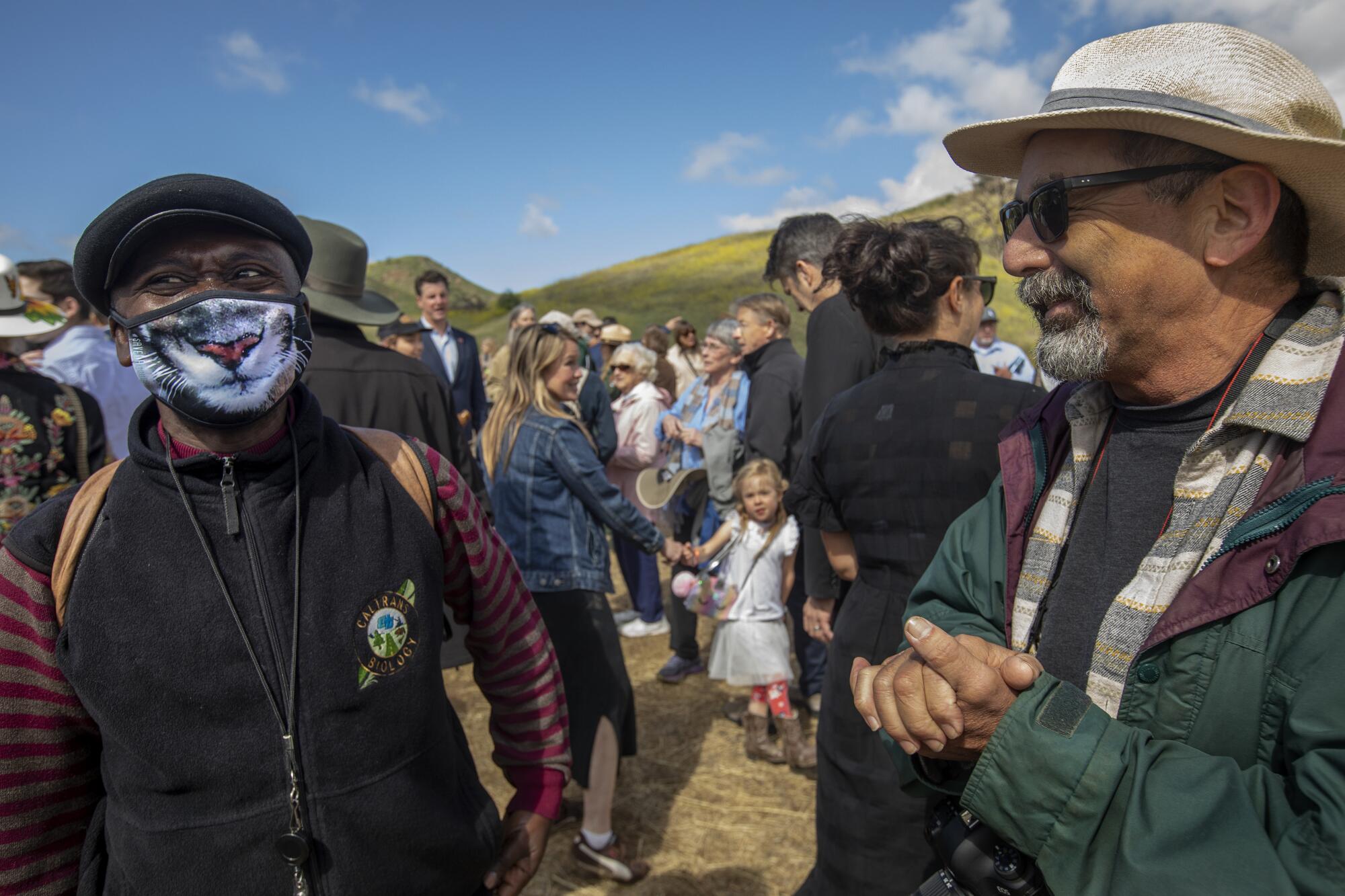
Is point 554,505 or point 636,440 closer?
point 554,505

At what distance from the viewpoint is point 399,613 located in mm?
1591

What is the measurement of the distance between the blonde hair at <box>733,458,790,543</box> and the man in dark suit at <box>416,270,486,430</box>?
3961mm

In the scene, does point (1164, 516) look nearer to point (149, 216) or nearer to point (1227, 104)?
point (1227, 104)

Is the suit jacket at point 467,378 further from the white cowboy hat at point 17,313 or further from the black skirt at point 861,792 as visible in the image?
the black skirt at point 861,792

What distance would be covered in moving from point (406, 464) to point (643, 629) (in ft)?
16.7

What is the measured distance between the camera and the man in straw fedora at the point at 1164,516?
1.04 meters

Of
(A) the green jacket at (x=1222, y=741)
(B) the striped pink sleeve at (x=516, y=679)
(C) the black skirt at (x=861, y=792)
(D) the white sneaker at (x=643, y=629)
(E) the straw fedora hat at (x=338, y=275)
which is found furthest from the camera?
(D) the white sneaker at (x=643, y=629)

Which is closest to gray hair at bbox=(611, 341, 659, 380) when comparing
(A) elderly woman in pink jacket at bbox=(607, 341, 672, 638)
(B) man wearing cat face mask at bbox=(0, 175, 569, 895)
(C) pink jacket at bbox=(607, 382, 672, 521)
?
(A) elderly woman in pink jacket at bbox=(607, 341, 672, 638)

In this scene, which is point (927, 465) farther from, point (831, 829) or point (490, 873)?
point (490, 873)

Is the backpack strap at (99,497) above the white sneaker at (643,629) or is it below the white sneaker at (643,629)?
above

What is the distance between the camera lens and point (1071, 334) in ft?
4.68

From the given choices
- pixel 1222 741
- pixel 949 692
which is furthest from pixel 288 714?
pixel 1222 741

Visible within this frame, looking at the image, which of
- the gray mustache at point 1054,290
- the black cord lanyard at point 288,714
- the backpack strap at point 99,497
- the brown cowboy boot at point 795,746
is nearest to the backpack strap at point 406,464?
the backpack strap at point 99,497

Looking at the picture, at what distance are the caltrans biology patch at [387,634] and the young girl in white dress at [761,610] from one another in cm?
279
